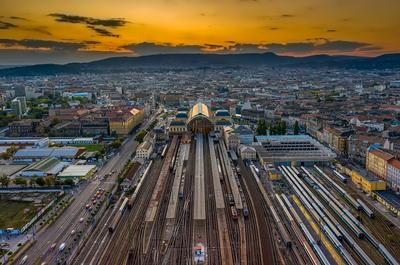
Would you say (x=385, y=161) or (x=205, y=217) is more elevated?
(x=385, y=161)

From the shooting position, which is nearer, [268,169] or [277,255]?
[277,255]

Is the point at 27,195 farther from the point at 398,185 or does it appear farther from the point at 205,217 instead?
A: the point at 398,185

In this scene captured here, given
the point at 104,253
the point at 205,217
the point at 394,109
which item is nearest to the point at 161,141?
the point at 205,217

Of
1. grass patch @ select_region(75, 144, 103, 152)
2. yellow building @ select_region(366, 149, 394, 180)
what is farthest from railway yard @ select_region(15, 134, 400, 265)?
grass patch @ select_region(75, 144, 103, 152)

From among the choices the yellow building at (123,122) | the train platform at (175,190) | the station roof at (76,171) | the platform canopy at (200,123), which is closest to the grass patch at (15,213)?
the station roof at (76,171)

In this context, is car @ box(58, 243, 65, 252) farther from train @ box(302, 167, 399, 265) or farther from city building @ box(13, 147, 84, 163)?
city building @ box(13, 147, 84, 163)

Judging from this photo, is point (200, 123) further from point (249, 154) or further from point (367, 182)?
point (367, 182)


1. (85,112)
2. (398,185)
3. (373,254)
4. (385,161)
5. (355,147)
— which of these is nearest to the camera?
(373,254)
